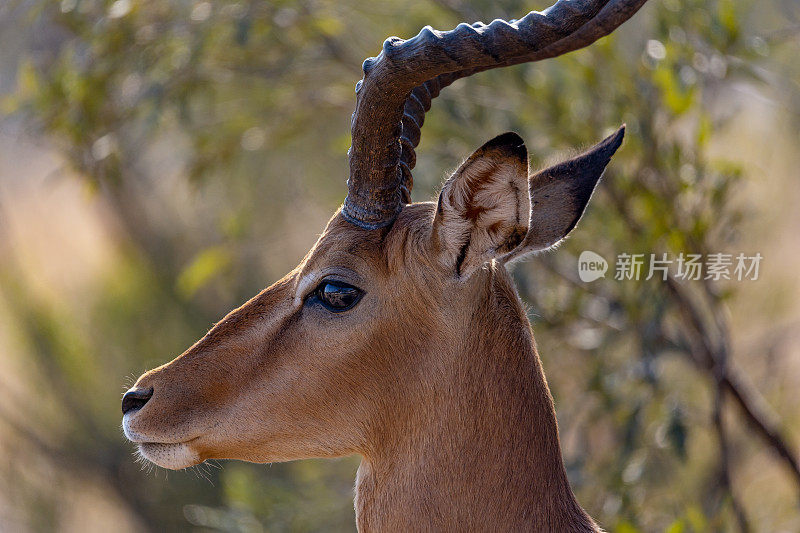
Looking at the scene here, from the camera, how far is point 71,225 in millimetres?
14664

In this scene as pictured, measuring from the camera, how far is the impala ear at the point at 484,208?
275 cm

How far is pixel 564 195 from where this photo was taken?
10.7 ft

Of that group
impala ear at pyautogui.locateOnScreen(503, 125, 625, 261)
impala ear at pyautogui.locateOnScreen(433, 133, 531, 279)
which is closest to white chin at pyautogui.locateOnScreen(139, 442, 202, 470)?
impala ear at pyautogui.locateOnScreen(433, 133, 531, 279)

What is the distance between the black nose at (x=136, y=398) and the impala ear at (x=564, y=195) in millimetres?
1306

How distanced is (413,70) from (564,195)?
2.56 feet

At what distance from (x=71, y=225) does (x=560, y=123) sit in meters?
10.5

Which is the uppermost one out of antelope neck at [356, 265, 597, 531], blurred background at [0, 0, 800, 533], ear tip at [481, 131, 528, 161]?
ear tip at [481, 131, 528, 161]

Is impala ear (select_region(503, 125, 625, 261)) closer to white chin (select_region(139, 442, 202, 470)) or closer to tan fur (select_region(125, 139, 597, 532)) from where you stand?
tan fur (select_region(125, 139, 597, 532))

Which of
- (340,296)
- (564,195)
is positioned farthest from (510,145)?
(340,296)

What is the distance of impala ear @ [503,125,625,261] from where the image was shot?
322 cm

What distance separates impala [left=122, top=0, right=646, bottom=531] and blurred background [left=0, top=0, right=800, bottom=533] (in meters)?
0.77

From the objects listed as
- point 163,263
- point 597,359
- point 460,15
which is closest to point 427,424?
point 597,359

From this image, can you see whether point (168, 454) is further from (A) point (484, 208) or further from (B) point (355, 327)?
(A) point (484, 208)

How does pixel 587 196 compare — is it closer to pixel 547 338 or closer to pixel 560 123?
pixel 560 123
